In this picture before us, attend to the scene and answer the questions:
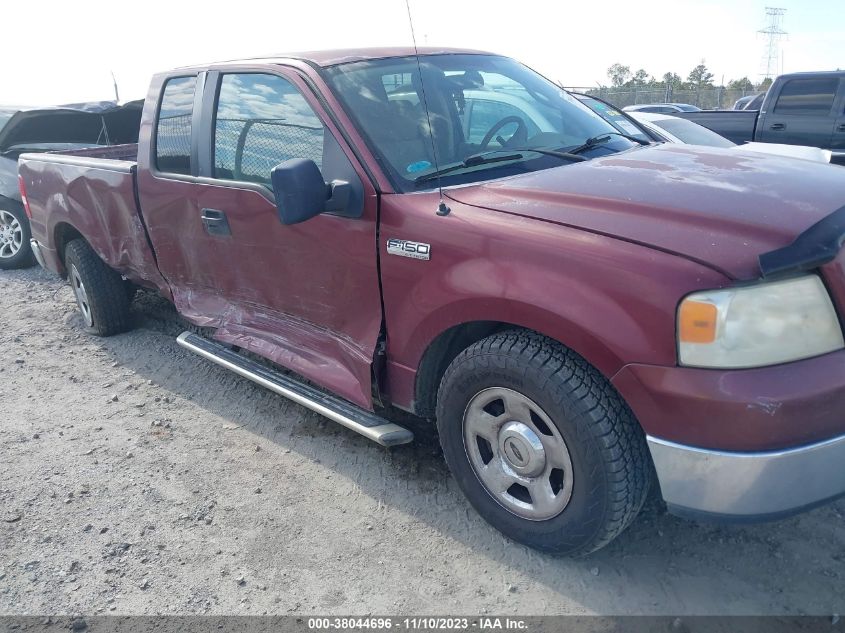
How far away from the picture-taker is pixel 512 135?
340cm

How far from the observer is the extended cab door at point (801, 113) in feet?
31.0

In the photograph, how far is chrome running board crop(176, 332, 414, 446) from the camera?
3.04 m

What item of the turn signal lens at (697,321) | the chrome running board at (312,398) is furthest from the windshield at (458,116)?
the turn signal lens at (697,321)

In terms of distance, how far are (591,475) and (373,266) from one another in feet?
4.00

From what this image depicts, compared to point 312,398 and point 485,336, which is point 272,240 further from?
point 485,336

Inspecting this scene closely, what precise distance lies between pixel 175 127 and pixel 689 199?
9.47 feet

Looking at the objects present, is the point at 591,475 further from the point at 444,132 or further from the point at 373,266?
the point at 444,132

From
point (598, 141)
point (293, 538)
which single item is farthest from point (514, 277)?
point (293, 538)

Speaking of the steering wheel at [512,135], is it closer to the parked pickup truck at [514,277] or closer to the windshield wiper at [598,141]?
the parked pickup truck at [514,277]

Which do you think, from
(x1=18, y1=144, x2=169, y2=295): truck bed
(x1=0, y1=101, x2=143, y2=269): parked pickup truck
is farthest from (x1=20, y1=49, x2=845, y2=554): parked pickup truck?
(x1=0, y1=101, x2=143, y2=269): parked pickup truck

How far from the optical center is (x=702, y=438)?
2166 millimetres

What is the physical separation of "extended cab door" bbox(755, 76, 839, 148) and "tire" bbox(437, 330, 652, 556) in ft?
28.9

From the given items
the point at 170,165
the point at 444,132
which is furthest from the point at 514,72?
the point at 170,165

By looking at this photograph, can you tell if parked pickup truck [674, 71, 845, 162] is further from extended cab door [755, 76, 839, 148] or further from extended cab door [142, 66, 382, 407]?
extended cab door [142, 66, 382, 407]
